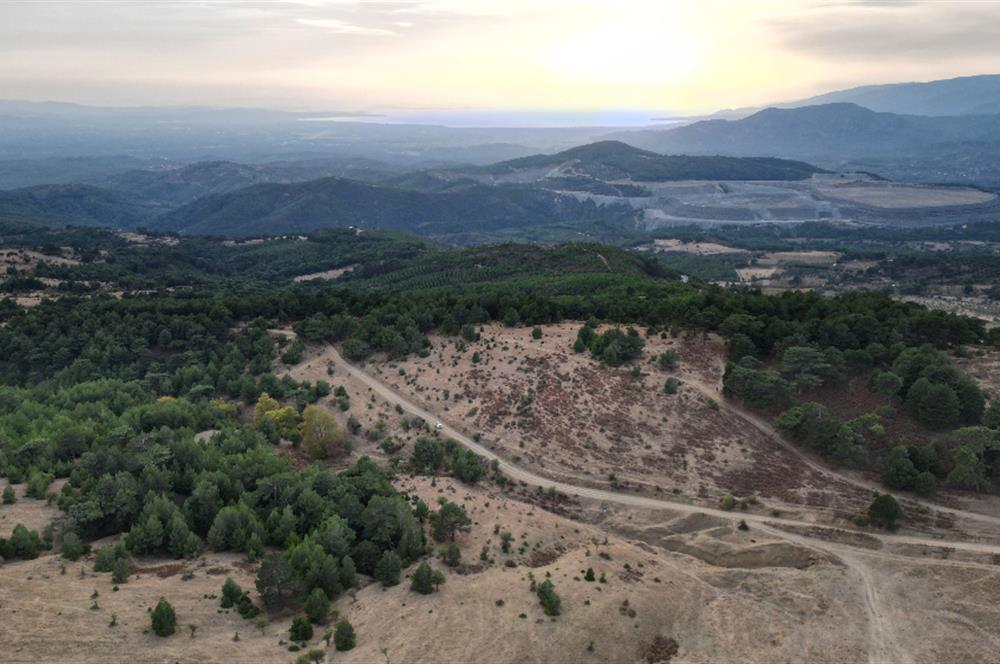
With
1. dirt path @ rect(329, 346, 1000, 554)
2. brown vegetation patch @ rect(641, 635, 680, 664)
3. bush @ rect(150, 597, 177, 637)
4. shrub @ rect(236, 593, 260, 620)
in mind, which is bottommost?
brown vegetation patch @ rect(641, 635, 680, 664)

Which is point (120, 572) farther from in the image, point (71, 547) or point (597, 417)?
point (597, 417)

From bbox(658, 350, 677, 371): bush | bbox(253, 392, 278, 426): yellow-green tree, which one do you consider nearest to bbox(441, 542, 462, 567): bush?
bbox(253, 392, 278, 426): yellow-green tree

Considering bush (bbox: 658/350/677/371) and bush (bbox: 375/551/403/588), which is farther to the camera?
bush (bbox: 658/350/677/371)

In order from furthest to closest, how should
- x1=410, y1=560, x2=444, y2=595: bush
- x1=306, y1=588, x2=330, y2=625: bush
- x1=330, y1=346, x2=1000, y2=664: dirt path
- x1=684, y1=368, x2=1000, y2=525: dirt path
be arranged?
x1=684, y1=368, x2=1000, y2=525: dirt path → x1=330, y1=346, x2=1000, y2=664: dirt path → x1=410, y1=560, x2=444, y2=595: bush → x1=306, y1=588, x2=330, y2=625: bush

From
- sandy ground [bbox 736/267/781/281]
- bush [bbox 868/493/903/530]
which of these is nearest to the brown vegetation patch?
bush [bbox 868/493/903/530]

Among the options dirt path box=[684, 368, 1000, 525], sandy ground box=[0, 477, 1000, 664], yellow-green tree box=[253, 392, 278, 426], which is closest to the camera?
sandy ground box=[0, 477, 1000, 664]

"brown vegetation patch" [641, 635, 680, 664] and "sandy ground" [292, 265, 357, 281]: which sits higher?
"sandy ground" [292, 265, 357, 281]

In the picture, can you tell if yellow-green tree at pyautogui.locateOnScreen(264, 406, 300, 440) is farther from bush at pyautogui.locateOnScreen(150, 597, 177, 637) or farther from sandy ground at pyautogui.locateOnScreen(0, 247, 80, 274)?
sandy ground at pyautogui.locateOnScreen(0, 247, 80, 274)

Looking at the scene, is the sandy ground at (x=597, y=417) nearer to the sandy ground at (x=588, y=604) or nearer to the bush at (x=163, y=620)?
the sandy ground at (x=588, y=604)
